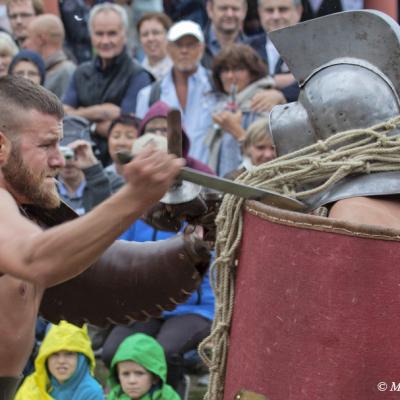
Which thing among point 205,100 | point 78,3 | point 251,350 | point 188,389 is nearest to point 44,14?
point 78,3

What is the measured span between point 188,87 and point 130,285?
147 inches

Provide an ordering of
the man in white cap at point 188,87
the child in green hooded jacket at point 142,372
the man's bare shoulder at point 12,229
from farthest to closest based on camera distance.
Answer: the man in white cap at point 188,87 → the child in green hooded jacket at point 142,372 → the man's bare shoulder at point 12,229

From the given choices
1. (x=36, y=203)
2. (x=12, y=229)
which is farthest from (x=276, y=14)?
(x=12, y=229)

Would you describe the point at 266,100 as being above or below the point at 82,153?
above

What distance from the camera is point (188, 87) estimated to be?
7.59m

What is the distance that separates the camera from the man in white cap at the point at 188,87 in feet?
24.4

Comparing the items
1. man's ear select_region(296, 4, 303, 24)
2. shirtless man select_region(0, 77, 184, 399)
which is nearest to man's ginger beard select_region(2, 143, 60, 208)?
shirtless man select_region(0, 77, 184, 399)

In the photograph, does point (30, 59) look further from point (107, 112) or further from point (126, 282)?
point (126, 282)

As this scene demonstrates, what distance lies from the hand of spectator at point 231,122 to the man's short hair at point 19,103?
144 inches

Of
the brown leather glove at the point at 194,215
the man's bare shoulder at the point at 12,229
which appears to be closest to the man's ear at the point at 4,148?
the man's bare shoulder at the point at 12,229

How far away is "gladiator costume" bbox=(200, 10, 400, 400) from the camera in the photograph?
9.78 feet

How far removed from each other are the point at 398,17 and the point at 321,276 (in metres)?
6.51

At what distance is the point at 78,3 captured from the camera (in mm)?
9586

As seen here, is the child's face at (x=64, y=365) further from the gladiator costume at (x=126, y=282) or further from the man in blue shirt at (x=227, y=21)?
the man in blue shirt at (x=227, y=21)
